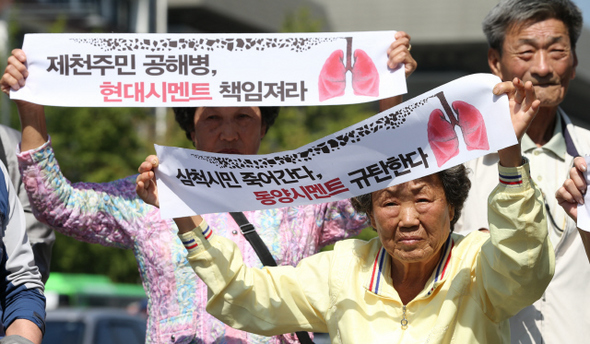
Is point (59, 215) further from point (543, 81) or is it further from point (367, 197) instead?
point (543, 81)

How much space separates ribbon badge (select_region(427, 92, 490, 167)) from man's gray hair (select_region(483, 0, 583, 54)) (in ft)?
3.34

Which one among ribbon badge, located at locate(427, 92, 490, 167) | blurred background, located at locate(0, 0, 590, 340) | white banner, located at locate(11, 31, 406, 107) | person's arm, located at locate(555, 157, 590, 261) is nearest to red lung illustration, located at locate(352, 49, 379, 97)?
white banner, located at locate(11, 31, 406, 107)

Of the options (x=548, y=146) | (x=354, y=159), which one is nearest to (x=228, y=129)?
(x=354, y=159)

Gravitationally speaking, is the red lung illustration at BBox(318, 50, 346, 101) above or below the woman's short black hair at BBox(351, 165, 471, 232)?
above

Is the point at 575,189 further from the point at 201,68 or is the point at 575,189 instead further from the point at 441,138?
the point at 201,68

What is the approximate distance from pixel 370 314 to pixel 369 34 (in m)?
1.26

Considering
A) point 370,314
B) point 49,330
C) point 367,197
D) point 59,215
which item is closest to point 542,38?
point 367,197

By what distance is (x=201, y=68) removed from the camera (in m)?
3.57

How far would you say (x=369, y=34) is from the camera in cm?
354

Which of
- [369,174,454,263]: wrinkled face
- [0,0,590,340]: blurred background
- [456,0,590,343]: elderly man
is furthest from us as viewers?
[0,0,590,340]: blurred background

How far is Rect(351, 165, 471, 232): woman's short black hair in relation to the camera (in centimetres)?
311

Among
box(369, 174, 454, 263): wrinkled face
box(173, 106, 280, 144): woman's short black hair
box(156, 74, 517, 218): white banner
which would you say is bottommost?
box(369, 174, 454, 263): wrinkled face

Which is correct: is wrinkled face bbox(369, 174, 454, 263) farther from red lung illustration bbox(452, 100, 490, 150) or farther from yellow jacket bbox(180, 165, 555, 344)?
red lung illustration bbox(452, 100, 490, 150)

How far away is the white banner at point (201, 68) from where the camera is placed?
3531mm
